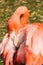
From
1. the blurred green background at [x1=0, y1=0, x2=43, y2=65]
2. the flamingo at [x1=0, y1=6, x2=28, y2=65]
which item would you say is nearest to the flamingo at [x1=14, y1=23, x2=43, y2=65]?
A: the flamingo at [x1=0, y1=6, x2=28, y2=65]

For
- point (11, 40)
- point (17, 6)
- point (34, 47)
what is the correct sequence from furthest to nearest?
1. point (17, 6)
2. point (11, 40)
3. point (34, 47)

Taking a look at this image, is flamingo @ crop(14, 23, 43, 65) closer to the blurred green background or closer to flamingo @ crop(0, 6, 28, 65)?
flamingo @ crop(0, 6, 28, 65)

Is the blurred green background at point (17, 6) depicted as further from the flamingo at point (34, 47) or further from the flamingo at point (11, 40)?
the flamingo at point (34, 47)

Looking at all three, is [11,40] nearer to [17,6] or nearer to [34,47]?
[34,47]

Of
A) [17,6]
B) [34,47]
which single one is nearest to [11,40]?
[34,47]

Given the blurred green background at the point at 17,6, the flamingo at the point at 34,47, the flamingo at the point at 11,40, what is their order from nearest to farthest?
1. the flamingo at the point at 34,47
2. the flamingo at the point at 11,40
3. the blurred green background at the point at 17,6

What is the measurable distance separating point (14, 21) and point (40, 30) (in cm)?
27

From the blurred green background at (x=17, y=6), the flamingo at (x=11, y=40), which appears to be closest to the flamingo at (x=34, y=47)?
the flamingo at (x=11, y=40)

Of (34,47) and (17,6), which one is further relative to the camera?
(17,6)

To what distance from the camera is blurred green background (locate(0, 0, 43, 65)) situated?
8.17 m

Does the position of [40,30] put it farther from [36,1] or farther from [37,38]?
[36,1]

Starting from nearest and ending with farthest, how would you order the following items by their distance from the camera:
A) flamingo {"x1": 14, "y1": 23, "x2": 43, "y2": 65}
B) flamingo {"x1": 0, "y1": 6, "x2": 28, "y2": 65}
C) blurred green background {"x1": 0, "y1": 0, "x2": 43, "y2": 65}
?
flamingo {"x1": 14, "y1": 23, "x2": 43, "y2": 65}
flamingo {"x1": 0, "y1": 6, "x2": 28, "y2": 65}
blurred green background {"x1": 0, "y1": 0, "x2": 43, "y2": 65}

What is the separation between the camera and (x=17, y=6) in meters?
9.13

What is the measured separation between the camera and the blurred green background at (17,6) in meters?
8.17
